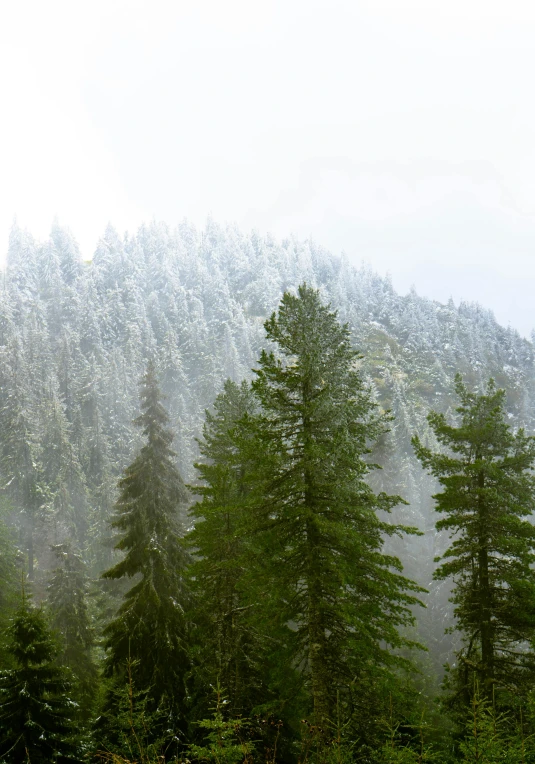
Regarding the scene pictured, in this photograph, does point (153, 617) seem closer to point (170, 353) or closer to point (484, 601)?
point (484, 601)

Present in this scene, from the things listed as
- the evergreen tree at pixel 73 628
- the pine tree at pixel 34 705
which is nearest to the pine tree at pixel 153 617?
the pine tree at pixel 34 705

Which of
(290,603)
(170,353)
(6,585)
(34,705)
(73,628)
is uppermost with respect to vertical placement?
(170,353)

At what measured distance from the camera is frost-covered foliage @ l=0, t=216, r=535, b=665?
4669cm

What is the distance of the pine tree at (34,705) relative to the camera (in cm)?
854

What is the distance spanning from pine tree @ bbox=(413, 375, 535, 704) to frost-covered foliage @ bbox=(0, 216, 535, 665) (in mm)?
14053

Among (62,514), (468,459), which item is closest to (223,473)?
(468,459)

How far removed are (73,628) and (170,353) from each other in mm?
70744

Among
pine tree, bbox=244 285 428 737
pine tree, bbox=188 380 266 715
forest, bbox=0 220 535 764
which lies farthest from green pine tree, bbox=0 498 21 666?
pine tree, bbox=244 285 428 737

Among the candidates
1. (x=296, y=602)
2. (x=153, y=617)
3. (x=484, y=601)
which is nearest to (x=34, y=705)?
(x=153, y=617)

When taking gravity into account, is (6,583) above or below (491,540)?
below

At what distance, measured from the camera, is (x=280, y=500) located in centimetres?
1076

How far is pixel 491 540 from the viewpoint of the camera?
12.6m

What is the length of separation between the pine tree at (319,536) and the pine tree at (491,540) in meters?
3.15

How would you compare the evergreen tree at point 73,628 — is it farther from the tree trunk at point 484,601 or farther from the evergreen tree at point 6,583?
the tree trunk at point 484,601
